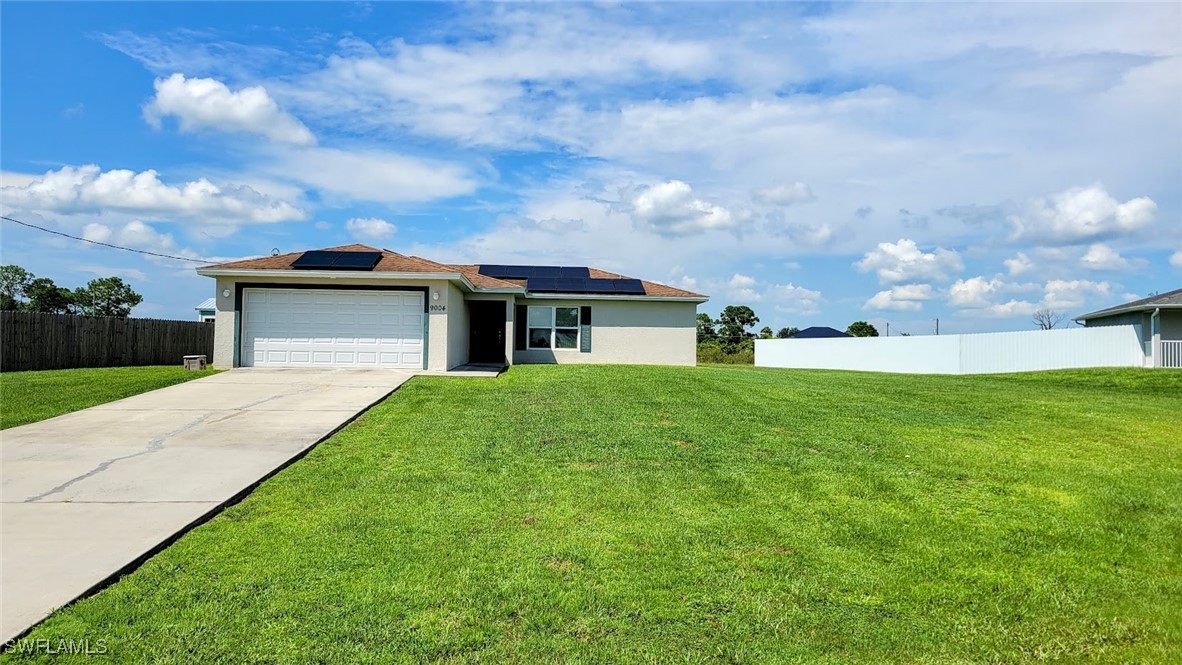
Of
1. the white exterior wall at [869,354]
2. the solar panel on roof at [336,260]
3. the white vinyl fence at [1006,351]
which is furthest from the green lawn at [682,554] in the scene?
the white exterior wall at [869,354]

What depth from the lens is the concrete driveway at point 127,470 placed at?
14.5ft

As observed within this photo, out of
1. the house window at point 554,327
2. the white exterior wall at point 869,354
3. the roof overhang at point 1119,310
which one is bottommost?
the white exterior wall at point 869,354

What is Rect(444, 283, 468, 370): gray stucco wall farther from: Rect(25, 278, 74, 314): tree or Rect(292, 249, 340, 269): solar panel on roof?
Rect(25, 278, 74, 314): tree

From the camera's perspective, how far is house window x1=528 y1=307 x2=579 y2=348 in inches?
933

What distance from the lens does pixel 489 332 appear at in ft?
79.2

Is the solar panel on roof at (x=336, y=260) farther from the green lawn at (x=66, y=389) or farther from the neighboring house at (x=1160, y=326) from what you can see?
the neighboring house at (x=1160, y=326)

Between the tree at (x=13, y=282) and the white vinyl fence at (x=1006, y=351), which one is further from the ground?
the tree at (x=13, y=282)

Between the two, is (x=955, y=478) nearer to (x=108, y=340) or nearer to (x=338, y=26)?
(x=338, y=26)

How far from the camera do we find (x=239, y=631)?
3.61 m

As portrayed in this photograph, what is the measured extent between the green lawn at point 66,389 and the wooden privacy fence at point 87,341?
313cm

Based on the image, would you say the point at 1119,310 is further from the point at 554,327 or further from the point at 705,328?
the point at 705,328

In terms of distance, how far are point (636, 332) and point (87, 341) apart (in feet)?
56.5

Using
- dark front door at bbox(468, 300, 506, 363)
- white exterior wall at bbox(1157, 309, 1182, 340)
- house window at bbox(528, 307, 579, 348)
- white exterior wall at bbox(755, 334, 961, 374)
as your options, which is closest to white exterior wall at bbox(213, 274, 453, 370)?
→ dark front door at bbox(468, 300, 506, 363)

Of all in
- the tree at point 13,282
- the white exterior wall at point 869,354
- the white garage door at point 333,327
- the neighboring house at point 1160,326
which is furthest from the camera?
the tree at point 13,282
